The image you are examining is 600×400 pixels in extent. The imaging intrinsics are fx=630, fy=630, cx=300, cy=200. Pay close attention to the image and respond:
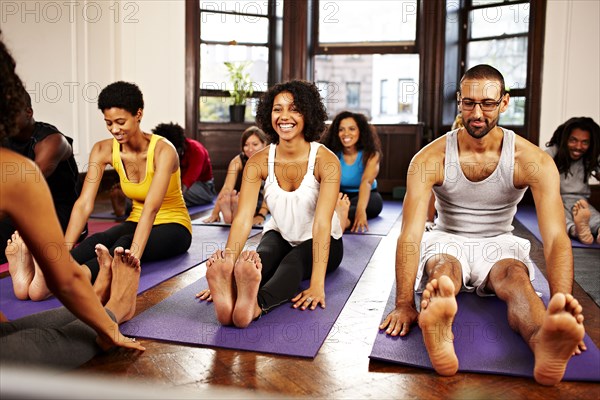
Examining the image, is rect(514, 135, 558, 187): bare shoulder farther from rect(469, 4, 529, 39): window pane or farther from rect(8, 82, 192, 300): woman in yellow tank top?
rect(469, 4, 529, 39): window pane

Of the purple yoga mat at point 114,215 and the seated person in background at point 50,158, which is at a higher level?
the seated person in background at point 50,158

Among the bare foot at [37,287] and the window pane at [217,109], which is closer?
the bare foot at [37,287]

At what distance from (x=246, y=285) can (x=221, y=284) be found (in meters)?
0.08

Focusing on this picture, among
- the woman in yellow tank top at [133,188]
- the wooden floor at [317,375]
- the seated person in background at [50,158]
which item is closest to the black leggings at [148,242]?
the woman in yellow tank top at [133,188]

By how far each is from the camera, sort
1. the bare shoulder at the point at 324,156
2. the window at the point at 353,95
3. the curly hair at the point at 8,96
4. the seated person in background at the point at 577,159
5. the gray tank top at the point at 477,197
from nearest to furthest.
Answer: the curly hair at the point at 8,96 → the gray tank top at the point at 477,197 → the bare shoulder at the point at 324,156 → the seated person in background at the point at 577,159 → the window at the point at 353,95

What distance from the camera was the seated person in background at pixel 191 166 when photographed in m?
4.59

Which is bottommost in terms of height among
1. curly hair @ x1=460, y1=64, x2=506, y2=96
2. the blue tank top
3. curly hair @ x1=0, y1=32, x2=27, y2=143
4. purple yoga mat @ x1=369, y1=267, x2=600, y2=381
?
purple yoga mat @ x1=369, y1=267, x2=600, y2=381

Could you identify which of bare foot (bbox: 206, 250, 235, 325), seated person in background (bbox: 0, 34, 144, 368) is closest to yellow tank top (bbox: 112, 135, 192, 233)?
bare foot (bbox: 206, 250, 235, 325)

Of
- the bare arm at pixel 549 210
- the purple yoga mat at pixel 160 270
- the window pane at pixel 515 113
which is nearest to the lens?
the bare arm at pixel 549 210

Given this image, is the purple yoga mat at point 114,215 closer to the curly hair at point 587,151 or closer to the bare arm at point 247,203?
the bare arm at point 247,203

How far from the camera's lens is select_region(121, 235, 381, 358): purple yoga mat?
1985mm

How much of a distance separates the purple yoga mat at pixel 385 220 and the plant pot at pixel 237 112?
1820 millimetres

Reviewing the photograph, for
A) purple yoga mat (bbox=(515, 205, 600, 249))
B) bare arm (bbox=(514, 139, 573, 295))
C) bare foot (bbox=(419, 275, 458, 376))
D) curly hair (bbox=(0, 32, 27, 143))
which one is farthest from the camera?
purple yoga mat (bbox=(515, 205, 600, 249))

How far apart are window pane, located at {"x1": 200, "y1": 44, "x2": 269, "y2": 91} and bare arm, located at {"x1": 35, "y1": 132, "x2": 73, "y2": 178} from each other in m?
3.80
